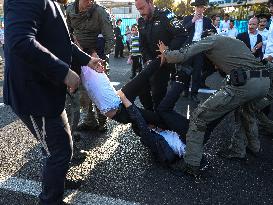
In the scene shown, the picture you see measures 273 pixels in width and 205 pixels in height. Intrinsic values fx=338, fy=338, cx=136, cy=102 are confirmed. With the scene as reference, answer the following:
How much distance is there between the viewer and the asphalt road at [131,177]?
9.89 feet

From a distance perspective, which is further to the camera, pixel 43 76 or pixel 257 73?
pixel 257 73

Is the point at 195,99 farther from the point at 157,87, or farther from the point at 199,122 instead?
the point at 199,122

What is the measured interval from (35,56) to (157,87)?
8.09 ft

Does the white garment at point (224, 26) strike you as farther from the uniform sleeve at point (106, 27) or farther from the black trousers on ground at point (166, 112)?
the black trousers on ground at point (166, 112)

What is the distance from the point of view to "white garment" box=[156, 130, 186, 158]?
3.63 metres

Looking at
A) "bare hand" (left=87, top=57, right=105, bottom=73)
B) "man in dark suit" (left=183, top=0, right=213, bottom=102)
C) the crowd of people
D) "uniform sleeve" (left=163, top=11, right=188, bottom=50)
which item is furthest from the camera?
"man in dark suit" (left=183, top=0, right=213, bottom=102)

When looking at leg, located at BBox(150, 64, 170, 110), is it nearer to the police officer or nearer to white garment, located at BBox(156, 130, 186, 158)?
the police officer

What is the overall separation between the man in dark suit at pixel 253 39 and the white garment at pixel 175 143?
3.20 metres

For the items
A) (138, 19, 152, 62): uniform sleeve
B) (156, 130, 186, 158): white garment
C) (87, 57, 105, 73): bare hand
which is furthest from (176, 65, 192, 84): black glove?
(87, 57, 105, 73): bare hand

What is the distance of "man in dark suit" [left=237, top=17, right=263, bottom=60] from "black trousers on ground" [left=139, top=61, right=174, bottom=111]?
2485 mm

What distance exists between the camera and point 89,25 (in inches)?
176

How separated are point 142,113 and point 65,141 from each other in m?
1.35

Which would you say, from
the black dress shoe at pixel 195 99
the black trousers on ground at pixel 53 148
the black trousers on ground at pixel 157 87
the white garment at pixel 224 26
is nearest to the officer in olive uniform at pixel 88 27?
the black trousers on ground at pixel 157 87

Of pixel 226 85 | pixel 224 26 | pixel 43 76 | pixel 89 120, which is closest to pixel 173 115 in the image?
pixel 226 85
